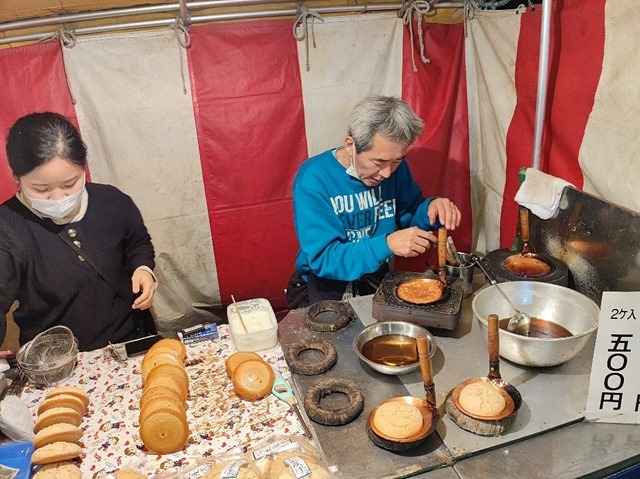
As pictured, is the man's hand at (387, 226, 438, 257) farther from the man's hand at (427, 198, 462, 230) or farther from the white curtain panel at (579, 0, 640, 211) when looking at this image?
the white curtain panel at (579, 0, 640, 211)

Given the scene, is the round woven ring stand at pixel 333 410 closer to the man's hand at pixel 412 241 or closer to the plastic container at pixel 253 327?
the plastic container at pixel 253 327

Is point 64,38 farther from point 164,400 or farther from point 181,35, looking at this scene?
point 164,400

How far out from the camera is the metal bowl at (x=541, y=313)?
1.70m

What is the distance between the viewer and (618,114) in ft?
7.03

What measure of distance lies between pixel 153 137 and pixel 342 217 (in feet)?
5.16

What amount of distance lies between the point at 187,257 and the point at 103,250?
4.28 ft

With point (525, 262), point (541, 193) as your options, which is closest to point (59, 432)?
point (525, 262)

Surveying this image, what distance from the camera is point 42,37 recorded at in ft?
10.2

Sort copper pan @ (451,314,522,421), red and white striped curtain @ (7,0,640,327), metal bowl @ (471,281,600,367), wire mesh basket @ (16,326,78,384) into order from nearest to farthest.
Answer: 1. copper pan @ (451,314,522,421)
2. metal bowl @ (471,281,600,367)
3. wire mesh basket @ (16,326,78,384)
4. red and white striped curtain @ (7,0,640,327)

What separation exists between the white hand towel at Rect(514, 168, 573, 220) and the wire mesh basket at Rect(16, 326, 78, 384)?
7.20ft

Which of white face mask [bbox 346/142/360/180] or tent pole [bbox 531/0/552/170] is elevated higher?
tent pole [bbox 531/0/552/170]

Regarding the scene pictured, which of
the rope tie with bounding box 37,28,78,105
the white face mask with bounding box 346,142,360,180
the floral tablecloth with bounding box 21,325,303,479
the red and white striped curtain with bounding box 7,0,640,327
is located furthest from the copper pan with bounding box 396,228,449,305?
the rope tie with bounding box 37,28,78,105

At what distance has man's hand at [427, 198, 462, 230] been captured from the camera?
108 inches

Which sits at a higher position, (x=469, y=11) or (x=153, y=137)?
(x=469, y=11)
